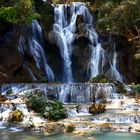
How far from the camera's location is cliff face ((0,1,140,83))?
30.6m

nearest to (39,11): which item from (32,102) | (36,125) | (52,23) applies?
(52,23)

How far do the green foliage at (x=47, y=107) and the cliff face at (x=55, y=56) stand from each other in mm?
7201

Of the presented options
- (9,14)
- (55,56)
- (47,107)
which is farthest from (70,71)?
(47,107)

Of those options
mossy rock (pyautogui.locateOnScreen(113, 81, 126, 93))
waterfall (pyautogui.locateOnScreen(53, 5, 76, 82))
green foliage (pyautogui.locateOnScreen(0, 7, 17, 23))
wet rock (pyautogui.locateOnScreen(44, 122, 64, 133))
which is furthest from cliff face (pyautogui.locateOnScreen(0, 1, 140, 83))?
wet rock (pyautogui.locateOnScreen(44, 122, 64, 133))

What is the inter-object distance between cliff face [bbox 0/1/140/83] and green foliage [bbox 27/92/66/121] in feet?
23.6

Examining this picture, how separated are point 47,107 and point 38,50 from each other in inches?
→ 483

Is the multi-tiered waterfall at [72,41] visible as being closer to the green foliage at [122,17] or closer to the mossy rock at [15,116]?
the green foliage at [122,17]

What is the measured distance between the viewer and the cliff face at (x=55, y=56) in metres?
30.6

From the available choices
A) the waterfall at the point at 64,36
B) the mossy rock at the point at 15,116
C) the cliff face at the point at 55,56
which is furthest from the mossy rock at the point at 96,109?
the waterfall at the point at 64,36

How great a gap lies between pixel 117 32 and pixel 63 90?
919 cm

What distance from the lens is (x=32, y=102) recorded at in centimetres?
2267

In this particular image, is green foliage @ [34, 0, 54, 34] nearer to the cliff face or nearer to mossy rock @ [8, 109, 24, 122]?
the cliff face

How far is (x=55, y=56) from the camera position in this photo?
113 ft

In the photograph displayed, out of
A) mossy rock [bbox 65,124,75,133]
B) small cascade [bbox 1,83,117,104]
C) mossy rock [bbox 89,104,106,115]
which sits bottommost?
mossy rock [bbox 65,124,75,133]
